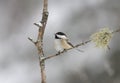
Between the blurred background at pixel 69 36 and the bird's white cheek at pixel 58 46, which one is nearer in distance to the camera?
the bird's white cheek at pixel 58 46

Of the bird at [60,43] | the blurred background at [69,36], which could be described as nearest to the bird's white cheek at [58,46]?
the bird at [60,43]

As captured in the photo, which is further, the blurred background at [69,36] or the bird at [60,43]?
the blurred background at [69,36]

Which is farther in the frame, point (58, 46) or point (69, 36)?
point (69, 36)

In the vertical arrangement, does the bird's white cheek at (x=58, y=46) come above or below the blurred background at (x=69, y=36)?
above

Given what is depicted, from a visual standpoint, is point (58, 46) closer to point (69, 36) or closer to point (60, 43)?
point (60, 43)

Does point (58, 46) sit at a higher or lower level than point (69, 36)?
higher

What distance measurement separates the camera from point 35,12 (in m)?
4.38

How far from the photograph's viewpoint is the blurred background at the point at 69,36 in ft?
11.7

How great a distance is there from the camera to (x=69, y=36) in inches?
146

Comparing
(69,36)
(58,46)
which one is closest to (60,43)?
(58,46)

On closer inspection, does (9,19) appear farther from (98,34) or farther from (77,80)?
(98,34)

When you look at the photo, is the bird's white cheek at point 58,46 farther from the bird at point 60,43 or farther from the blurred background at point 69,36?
the blurred background at point 69,36

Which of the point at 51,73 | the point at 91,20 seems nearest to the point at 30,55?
the point at 51,73

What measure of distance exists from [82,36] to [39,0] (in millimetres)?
832
